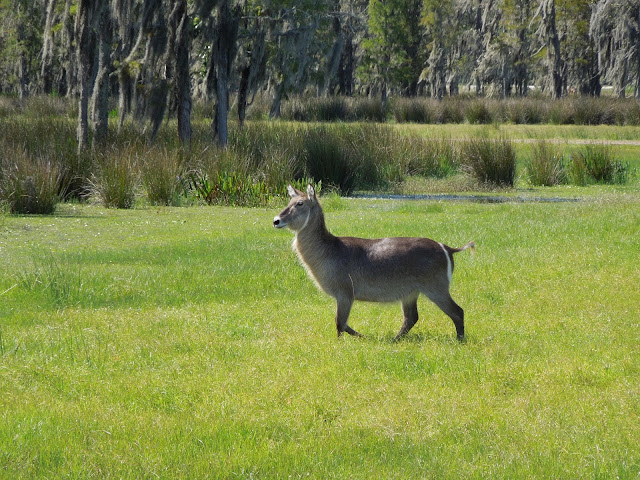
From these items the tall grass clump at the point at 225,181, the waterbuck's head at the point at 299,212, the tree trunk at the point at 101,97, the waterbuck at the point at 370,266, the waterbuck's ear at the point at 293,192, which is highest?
the waterbuck's ear at the point at 293,192

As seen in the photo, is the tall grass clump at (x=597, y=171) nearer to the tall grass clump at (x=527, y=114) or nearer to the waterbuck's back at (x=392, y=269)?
the waterbuck's back at (x=392, y=269)

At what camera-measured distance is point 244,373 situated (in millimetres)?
7004

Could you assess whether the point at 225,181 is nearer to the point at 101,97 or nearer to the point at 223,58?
the point at 101,97

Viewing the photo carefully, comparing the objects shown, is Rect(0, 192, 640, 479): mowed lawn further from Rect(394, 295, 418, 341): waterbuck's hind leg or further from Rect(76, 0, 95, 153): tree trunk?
Rect(76, 0, 95, 153): tree trunk

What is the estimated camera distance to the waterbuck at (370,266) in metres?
7.93

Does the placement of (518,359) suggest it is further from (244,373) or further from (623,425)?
(244,373)

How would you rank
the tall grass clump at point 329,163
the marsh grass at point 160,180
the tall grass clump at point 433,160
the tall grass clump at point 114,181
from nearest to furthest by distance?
the tall grass clump at point 114,181, the marsh grass at point 160,180, the tall grass clump at point 329,163, the tall grass clump at point 433,160

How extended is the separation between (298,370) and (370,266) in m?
1.37

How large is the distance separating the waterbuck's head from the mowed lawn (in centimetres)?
102

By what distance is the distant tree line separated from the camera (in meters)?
22.7

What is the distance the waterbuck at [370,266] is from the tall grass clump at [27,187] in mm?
9848

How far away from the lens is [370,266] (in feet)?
26.3

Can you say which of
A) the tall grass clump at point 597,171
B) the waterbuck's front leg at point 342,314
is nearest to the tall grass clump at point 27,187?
the waterbuck's front leg at point 342,314

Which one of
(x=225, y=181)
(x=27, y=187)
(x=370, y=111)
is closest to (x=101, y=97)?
(x=225, y=181)
